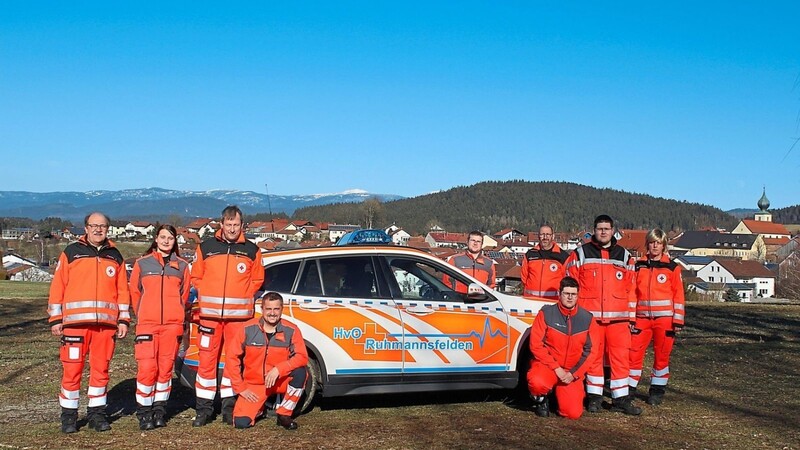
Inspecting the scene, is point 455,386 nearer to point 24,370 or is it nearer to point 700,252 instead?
point 24,370

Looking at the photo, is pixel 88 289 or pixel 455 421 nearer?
pixel 88 289

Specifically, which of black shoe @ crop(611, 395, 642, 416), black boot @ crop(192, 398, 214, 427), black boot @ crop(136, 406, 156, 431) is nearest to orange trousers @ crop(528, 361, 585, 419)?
black shoe @ crop(611, 395, 642, 416)

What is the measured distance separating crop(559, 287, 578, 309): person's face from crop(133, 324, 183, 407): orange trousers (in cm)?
354

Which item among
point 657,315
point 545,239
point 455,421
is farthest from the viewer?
point 545,239

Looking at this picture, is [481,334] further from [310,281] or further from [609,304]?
[310,281]

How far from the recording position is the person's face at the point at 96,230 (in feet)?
20.6

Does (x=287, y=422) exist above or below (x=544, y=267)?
below

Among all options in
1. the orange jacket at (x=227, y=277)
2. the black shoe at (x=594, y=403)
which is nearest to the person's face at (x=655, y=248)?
the black shoe at (x=594, y=403)

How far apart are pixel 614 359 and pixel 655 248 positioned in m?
1.31

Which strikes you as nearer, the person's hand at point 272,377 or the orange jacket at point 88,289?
the orange jacket at point 88,289

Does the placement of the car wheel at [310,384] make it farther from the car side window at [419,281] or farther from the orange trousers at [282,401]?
the car side window at [419,281]

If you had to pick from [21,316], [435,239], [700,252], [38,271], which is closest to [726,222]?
[700,252]

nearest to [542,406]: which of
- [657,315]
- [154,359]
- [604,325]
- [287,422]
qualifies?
[604,325]

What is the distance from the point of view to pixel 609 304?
24.0ft
